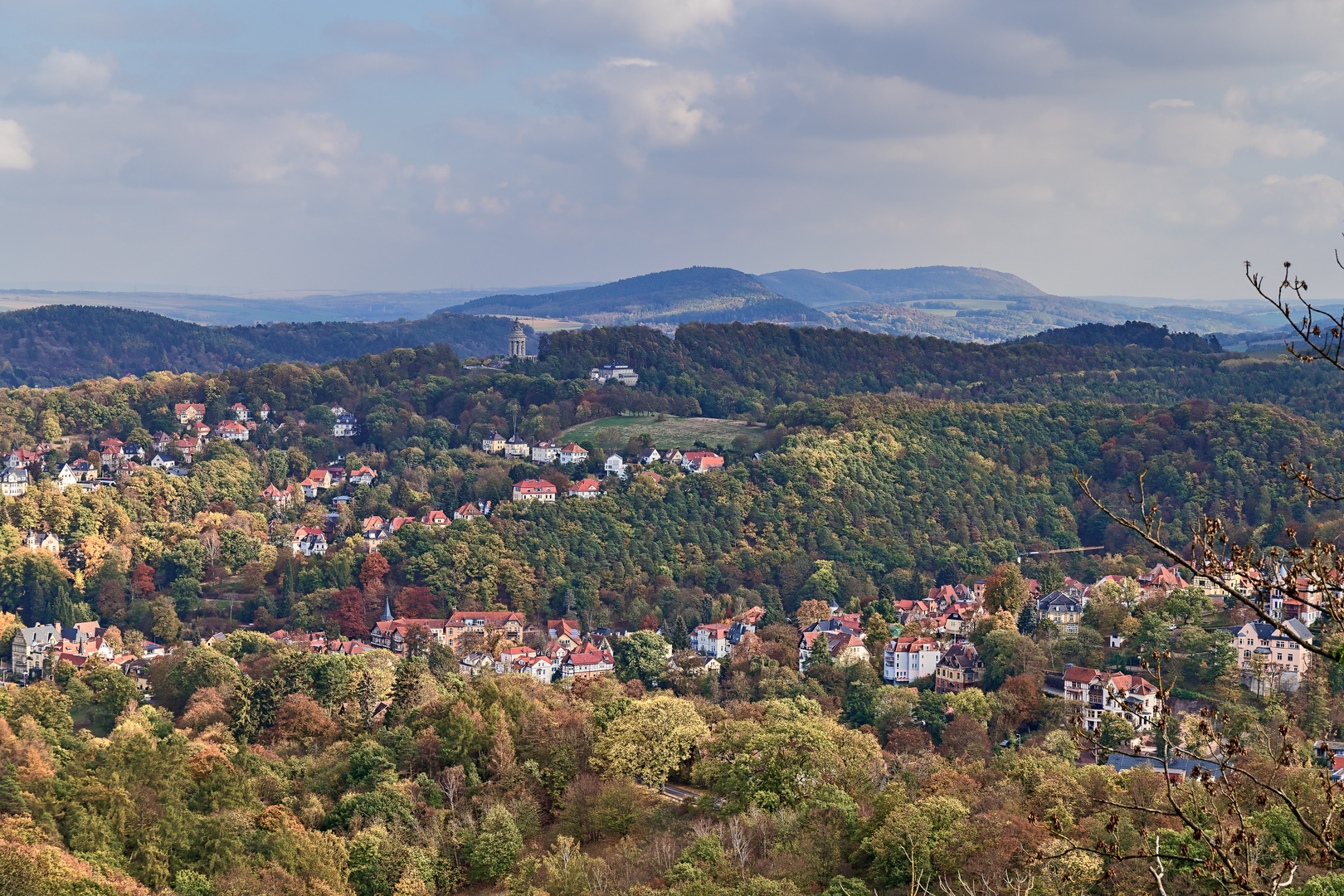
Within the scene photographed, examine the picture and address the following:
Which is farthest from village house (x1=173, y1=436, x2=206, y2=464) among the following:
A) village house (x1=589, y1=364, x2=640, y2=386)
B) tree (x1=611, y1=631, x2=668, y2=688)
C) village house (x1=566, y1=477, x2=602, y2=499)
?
tree (x1=611, y1=631, x2=668, y2=688)

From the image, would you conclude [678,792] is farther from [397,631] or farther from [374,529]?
[374,529]

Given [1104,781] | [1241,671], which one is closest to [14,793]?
[1104,781]

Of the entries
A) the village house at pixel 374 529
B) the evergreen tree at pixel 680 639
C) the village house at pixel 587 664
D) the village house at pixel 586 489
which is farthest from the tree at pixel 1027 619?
the village house at pixel 374 529

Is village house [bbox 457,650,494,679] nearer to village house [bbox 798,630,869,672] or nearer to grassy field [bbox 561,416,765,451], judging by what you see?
village house [bbox 798,630,869,672]

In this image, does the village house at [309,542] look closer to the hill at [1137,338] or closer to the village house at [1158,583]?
the village house at [1158,583]

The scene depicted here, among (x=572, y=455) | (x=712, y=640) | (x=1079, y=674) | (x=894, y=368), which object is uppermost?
(x=894, y=368)

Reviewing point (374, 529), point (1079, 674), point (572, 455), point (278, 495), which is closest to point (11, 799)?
point (1079, 674)

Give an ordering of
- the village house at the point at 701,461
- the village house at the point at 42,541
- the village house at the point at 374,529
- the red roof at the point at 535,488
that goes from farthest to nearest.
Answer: the village house at the point at 701,461, the red roof at the point at 535,488, the village house at the point at 374,529, the village house at the point at 42,541
